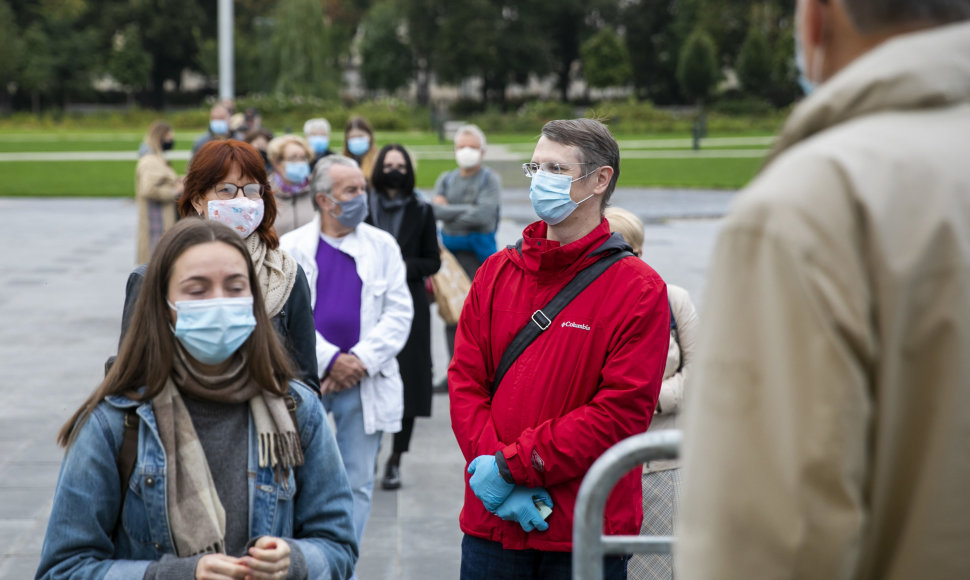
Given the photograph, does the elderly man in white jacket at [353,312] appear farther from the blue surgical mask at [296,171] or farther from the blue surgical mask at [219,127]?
the blue surgical mask at [219,127]

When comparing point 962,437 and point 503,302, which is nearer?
point 962,437

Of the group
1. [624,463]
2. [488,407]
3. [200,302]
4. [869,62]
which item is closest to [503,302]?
[488,407]

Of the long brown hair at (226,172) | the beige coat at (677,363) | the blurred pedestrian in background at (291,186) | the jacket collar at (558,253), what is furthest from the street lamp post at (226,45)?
the jacket collar at (558,253)

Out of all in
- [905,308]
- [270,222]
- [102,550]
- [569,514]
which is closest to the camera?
[905,308]

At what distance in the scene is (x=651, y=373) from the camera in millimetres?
3406

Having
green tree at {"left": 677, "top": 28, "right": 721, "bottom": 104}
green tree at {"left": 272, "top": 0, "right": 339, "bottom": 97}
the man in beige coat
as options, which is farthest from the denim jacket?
green tree at {"left": 677, "top": 28, "right": 721, "bottom": 104}

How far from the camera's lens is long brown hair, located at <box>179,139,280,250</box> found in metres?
4.33

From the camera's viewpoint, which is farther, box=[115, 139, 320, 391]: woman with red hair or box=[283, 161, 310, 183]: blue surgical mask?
box=[283, 161, 310, 183]: blue surgical mask

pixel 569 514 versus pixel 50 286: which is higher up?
pixel 569 514

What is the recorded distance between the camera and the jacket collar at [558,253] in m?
3.44

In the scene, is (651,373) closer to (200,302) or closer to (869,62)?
(200,302)

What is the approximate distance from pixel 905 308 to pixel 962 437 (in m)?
0.17

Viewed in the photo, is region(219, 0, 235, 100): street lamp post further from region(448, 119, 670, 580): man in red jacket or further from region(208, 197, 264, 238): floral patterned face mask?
region(448, 119, 670, 580): man in red jacket

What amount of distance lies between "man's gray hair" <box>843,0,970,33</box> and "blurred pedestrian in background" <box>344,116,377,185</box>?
7.68m
